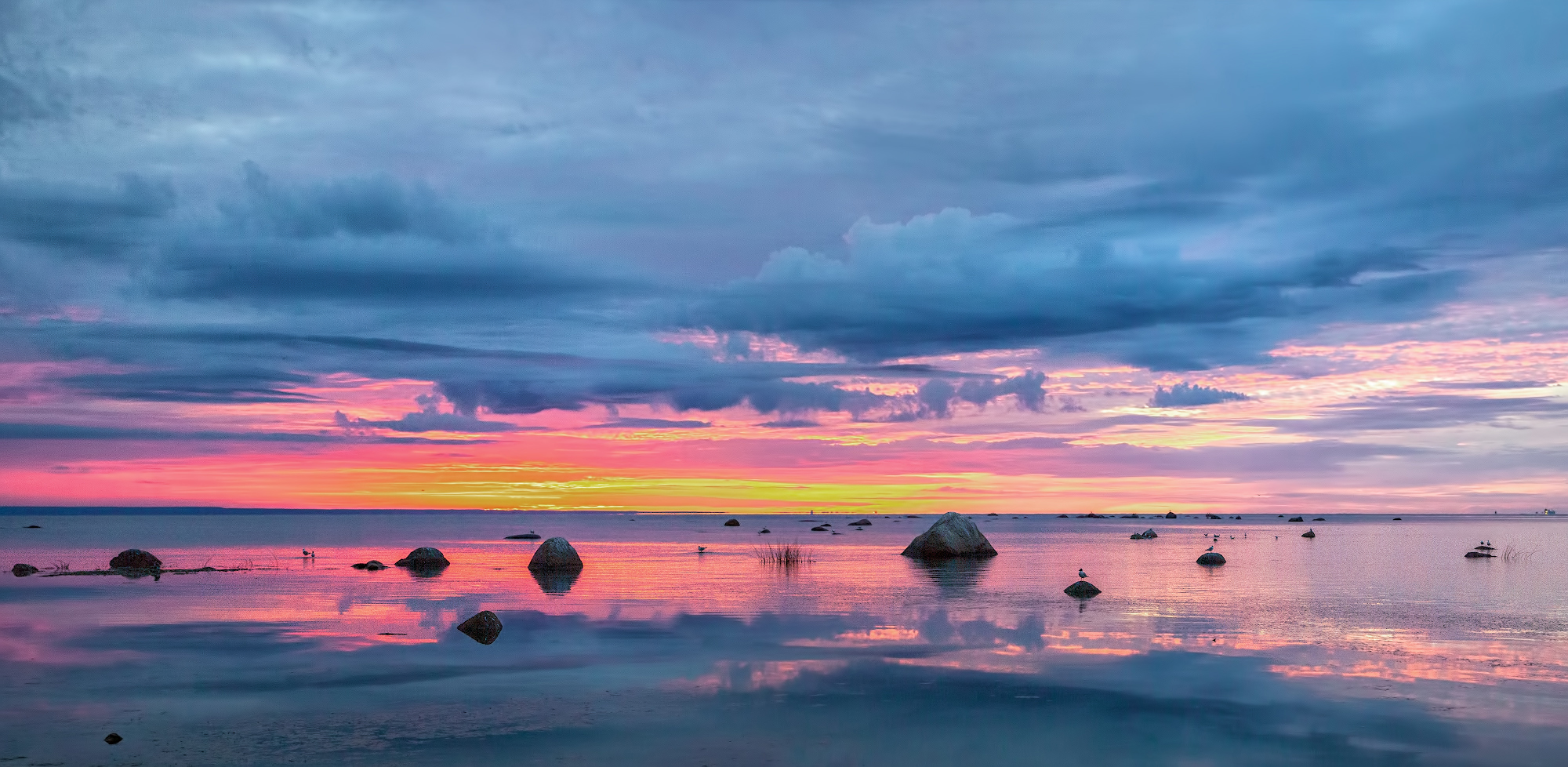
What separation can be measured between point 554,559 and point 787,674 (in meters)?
39.9

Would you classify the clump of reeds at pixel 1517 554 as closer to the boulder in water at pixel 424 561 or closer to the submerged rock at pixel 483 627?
the submerged rock at pixel 483 627

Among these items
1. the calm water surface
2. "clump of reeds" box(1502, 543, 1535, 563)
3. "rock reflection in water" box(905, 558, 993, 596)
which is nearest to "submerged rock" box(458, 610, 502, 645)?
the calm water surface

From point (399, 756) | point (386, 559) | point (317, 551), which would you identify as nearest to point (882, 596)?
point (399, 756)

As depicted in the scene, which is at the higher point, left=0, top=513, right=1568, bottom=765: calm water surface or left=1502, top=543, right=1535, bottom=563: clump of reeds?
left=1502, top=543, right=1535, bottom=563: clump of reeds

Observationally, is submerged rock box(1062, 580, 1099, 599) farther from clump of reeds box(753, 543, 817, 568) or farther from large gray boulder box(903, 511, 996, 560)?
large gray boulder box(903, 511, 996, 560)

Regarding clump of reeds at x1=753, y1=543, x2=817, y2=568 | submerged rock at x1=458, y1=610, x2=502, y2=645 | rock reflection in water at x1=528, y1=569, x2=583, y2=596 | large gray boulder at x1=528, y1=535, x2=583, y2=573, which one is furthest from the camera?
clump of reeds at x1=753, y1=543, x2=817, y2=568

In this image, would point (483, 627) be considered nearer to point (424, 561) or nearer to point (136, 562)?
point (424, 561)

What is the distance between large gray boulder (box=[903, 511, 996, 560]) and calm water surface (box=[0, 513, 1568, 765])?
20.6 meters

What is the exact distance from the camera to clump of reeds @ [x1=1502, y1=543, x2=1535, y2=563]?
72.6 meters

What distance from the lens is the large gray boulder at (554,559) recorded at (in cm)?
6162

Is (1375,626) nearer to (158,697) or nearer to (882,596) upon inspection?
(882,596)

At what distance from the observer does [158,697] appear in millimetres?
22125

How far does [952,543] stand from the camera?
7181cm

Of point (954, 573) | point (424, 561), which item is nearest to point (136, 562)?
point (424, 561)
